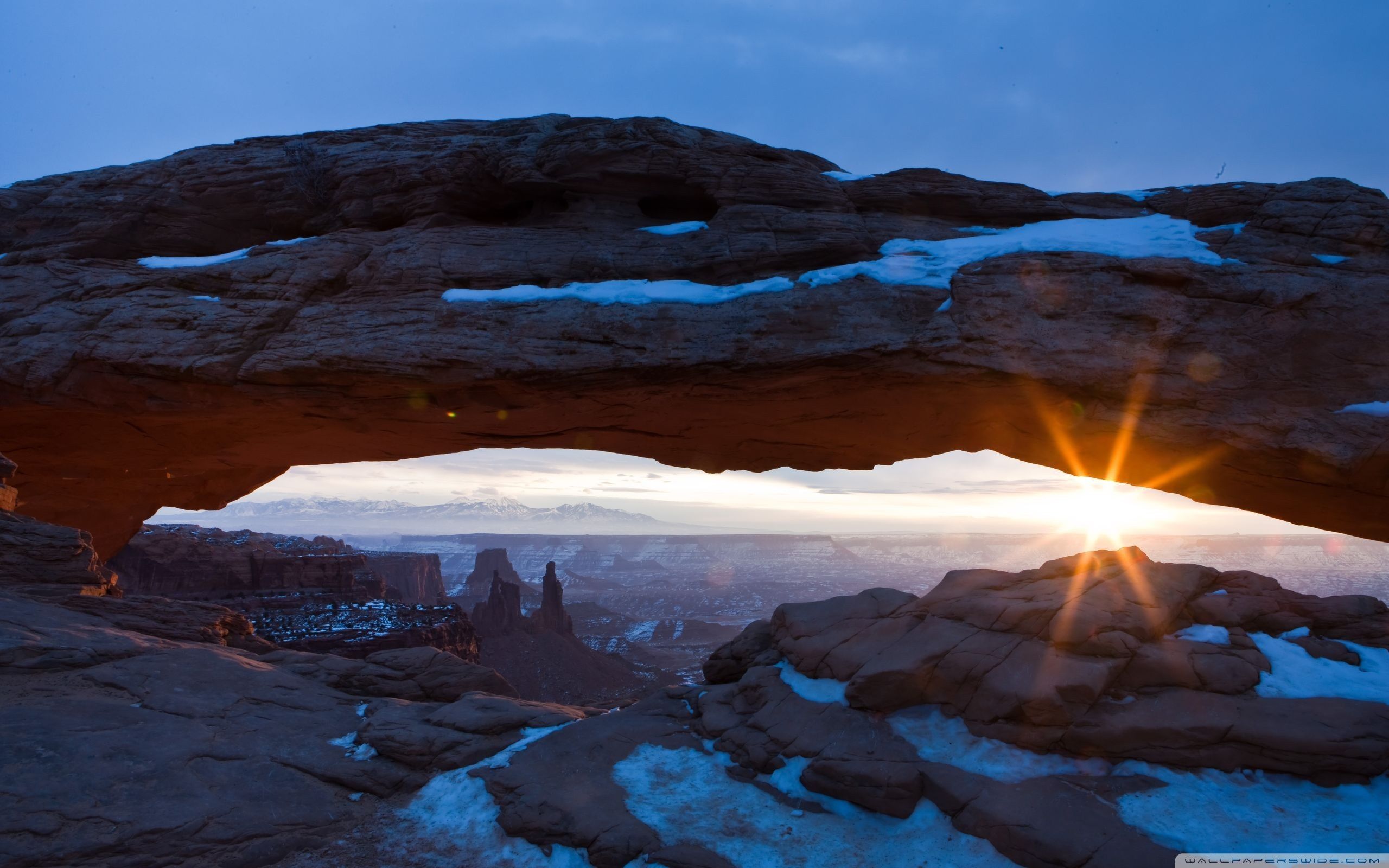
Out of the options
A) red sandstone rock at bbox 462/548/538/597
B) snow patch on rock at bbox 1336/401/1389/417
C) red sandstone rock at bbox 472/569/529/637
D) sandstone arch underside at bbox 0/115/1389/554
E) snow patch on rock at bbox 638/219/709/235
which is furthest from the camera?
red sandstone rock at bbox 462/548/538/597

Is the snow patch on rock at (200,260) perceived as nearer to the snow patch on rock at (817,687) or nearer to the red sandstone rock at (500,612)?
the snow patch on rock at (817,687)

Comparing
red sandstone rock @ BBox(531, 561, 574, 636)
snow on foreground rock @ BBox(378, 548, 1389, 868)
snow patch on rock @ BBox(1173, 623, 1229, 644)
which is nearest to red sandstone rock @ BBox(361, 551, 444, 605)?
red sandstone rock @ BBox(531, 561, 574, 636)

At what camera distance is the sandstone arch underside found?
12.9 m

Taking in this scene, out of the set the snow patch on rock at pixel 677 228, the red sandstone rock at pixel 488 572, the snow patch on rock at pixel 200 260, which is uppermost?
the snow patch on rock at pixel 677 228

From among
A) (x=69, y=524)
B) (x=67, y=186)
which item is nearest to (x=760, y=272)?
(x=67, y=186)

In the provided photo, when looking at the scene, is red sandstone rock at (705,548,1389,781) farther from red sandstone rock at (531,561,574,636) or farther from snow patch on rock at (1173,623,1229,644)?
red sandstone rock at (531,561,574,636)

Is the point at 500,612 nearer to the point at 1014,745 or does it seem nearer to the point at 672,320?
the point at 672,320

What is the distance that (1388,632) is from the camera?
12812mm

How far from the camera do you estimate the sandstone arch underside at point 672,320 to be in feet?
42.2

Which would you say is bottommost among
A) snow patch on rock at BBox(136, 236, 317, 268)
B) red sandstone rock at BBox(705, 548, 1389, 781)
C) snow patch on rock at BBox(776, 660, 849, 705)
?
snow patch on rock at BBox(776, 660, 849, 705)

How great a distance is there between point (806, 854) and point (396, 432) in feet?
41.6

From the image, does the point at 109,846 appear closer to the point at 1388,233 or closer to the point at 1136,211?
the point at 1136,211

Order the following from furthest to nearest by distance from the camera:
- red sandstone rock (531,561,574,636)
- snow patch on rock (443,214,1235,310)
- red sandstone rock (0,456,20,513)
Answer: red sandstone rock (531,561,574,636)
red sandstone rock (0,456,20,513)
snow patch on rock (443,214,1235,310)

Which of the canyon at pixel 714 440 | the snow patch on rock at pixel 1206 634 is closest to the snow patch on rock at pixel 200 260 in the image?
the canyon at pixel 714 440
